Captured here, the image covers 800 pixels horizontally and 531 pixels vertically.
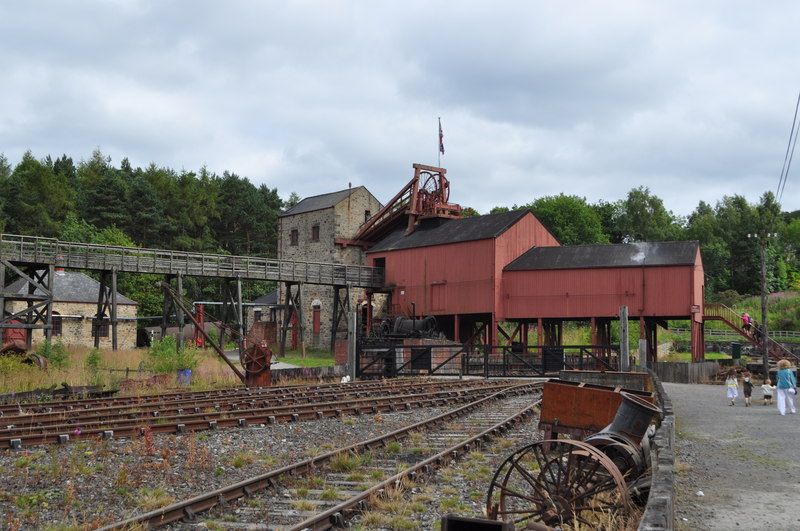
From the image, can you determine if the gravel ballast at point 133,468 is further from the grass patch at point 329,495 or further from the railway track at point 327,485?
the grass patch at point 329,495

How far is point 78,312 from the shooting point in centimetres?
4369

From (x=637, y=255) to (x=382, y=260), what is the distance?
1553cm

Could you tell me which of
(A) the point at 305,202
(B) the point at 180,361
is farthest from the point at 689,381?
(A) the point at 305,202

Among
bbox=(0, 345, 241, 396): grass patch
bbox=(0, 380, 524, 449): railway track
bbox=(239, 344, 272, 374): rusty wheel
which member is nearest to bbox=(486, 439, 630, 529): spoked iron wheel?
bbox=(0, 380, 524, 449): railway track

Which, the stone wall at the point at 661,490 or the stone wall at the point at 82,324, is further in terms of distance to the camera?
the stone wall at the point at 82,324

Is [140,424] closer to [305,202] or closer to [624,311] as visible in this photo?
[624,311]

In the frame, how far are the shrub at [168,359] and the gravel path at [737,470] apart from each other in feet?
49.7

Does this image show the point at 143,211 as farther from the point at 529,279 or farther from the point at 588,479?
the point at 588,479

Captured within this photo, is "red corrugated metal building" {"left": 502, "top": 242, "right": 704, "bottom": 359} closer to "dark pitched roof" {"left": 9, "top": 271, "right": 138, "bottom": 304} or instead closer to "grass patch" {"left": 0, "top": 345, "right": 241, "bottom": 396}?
"grass patch" {"left": 0, "top": 345, "right": 241, "bottom": 396}

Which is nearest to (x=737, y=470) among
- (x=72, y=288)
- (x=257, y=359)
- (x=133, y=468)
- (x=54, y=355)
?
(x=133, y=468)

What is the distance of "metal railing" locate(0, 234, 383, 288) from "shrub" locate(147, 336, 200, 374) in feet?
21.9

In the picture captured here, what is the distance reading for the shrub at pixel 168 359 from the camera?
2377 centimetres

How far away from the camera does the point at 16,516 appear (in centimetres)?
718

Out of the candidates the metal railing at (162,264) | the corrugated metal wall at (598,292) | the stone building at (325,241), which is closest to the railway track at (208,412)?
the metal railing at (162,264)
